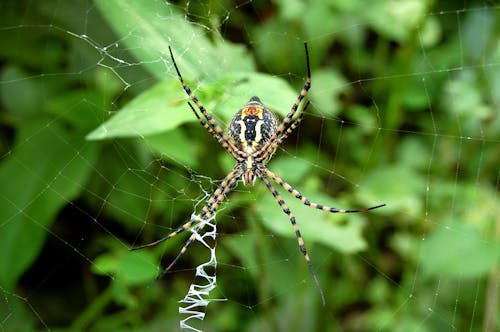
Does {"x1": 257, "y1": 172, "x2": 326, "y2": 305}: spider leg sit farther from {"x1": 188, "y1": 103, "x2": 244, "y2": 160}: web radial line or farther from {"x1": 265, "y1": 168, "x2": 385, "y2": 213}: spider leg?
{"x1": 188, "y1": 103, "x2": 244, "y2": 160}: web radial line

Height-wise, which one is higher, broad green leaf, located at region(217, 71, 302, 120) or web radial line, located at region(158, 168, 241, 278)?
broad green leaf, located at region(217, 71, 302, 120)

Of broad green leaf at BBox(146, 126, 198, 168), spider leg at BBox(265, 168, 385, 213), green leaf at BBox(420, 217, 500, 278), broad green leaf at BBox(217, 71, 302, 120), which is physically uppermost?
broad green leaf at BBox(217, 71, 302, 120)

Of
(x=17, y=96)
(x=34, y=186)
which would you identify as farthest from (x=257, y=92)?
(x=17, y=96)

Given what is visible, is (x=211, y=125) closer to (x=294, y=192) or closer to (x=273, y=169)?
(x=273, y=169)

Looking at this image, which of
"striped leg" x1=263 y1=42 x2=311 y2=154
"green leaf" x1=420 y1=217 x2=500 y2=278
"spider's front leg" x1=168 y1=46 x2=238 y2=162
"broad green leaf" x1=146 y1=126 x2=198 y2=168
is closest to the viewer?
"spider's front leg" x1=168 y1=46 x2=238 y2=162

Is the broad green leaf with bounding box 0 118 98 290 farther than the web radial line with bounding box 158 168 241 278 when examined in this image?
No

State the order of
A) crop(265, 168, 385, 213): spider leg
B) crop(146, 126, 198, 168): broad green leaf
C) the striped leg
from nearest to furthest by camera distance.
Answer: the striped leg
crop(146, 126, 198, 168): broad green leaf
crop(265, 168, 385, 213): spider leg

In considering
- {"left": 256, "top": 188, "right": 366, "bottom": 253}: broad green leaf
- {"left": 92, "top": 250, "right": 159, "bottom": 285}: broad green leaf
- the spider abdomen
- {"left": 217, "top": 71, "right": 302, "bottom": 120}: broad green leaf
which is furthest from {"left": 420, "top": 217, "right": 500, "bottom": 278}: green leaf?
{"left": 92, "top": 250, "right": 159, "bottom": 285}: broad green leaf
